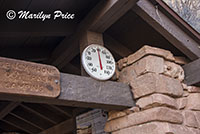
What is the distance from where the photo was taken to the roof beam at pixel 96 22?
85.1 inches

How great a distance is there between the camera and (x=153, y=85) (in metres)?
2.02

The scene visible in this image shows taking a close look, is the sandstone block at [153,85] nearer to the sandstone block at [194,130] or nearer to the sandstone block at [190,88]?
the sandstone block at [190,88]

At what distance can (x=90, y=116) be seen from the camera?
281cm

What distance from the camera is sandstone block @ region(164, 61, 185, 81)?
86.8 inches

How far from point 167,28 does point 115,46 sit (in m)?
0.75

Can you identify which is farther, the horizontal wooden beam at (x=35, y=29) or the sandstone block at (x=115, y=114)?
the horizontal wooden beam at (x=35, y=29)

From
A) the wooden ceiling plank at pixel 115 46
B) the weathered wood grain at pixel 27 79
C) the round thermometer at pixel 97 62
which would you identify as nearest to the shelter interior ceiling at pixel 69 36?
the wooden ceiling plank at pixel 115 46

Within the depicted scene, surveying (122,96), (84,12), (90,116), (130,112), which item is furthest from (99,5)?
→ (90,116)

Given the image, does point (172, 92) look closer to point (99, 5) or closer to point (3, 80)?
point (99, 5)

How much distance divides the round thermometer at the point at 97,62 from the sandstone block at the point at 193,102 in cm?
74

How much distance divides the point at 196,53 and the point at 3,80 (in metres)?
1.85

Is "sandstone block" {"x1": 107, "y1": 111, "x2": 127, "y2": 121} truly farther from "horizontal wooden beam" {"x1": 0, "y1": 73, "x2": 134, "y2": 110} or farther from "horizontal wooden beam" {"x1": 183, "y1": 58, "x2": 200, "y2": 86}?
"horizontal wooden beam" {"x1": 183, "y1": 58, "x2": 200, "y2": 86}

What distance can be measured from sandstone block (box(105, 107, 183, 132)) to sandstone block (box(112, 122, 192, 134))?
0.03m

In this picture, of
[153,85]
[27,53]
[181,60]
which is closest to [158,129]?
[153,85]
